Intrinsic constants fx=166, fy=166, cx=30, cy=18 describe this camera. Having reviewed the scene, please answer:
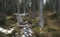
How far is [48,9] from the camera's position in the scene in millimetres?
21172

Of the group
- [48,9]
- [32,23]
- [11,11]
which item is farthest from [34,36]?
[48,9]

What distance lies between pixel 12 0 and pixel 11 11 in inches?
50.2

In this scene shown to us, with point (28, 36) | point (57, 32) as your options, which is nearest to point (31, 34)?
point (28, 36)

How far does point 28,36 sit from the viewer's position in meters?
11.2

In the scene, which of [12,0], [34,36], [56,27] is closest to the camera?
[34,36]

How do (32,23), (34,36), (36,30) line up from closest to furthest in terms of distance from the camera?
(34,36) < (36,30) < (32,23)

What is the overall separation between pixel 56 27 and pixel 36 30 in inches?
72.8

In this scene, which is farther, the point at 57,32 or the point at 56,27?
the point at 56,27

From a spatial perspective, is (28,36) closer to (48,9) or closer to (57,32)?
(57,32)

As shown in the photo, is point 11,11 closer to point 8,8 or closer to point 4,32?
point 8,8

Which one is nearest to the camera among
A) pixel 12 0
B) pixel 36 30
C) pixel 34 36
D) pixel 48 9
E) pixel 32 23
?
pixel 34 36

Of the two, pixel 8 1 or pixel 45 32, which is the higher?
pixel 8 1

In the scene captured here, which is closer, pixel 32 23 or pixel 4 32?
pixel 4 32

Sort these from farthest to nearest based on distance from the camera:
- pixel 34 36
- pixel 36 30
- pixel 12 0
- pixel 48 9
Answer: pixel 48 9
pixel 12 0
pixel 36 30
pixel 34 36
